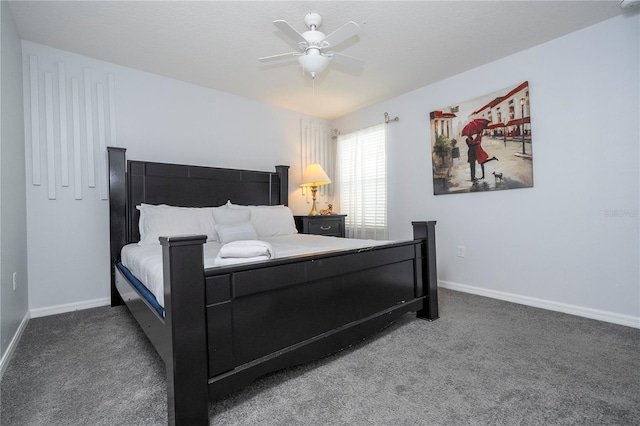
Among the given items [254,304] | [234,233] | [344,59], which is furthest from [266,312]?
[344,59]

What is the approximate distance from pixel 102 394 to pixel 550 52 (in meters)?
4.12

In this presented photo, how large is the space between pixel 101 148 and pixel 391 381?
3269 millimetres

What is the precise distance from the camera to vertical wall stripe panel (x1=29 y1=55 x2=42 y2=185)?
259 centimetres

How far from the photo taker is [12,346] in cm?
194

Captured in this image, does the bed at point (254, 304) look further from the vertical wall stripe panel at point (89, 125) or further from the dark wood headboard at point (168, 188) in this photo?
the vertical wall stripe panel at point (89, 125)

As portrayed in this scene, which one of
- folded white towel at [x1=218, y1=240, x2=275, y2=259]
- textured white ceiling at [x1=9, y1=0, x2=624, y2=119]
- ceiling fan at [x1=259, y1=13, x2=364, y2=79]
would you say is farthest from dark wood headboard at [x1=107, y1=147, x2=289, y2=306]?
folded white towel at [x1=218, y1=240, x2=275, y2=259]

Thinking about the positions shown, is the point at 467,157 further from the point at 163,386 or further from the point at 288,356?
the point at 163,386

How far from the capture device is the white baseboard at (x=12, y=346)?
171 centimetres

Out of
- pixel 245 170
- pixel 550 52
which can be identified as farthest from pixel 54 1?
pixel 550 52

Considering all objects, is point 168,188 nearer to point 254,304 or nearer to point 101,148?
point 101,148

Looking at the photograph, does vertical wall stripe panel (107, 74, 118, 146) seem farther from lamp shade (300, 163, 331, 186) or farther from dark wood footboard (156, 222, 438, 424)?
dark wood footboard (156, 222, 438, 424)

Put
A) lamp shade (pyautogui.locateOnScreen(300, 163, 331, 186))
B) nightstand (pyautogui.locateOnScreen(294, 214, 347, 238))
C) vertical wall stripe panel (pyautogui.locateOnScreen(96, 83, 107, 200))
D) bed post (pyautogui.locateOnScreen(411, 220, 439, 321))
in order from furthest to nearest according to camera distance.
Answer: lamp shade (pyautogui.locateOnScreen(300, 163, 331, 186)) < nightstand (pyautogui.locateOnScreen(294, 214, 347, 238)) < vertical wall stripe panel (pyautogui.locateOnScreen(96, 83, 107, 200)) < bed post (pyautogui.locateOnScreen(411, 220, 439, 321))

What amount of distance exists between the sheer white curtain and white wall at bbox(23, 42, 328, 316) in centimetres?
137

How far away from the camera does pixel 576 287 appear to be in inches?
99.8
